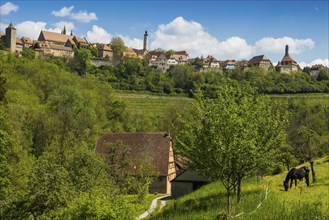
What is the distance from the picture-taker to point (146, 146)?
49.4m

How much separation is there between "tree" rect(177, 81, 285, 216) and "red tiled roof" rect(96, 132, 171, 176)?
3082 cm

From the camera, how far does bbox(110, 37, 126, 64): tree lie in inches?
6860

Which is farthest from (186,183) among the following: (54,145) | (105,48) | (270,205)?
(105,48)

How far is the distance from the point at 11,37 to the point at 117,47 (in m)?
48.5

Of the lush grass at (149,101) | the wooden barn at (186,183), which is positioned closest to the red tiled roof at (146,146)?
the wooden barn at (186,183)

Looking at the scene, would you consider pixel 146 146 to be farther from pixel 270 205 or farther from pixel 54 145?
pixel 270 205

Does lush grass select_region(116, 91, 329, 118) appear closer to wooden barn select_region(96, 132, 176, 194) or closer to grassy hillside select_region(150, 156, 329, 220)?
wooden barn select_region(96, 132, 176, 194)

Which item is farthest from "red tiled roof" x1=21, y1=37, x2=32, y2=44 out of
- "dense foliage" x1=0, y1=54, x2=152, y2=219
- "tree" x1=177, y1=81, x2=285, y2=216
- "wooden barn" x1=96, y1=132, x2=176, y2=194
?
"tree" x1=177, y1=81, x2=285, y2=216

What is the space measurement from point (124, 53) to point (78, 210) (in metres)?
180

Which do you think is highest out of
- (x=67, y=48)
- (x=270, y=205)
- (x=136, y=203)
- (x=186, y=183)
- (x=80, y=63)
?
(x=67, y=48)

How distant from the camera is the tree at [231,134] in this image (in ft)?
49.9

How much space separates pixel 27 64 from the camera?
234 ft

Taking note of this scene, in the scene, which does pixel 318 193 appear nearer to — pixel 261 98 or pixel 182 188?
pixel 261 98

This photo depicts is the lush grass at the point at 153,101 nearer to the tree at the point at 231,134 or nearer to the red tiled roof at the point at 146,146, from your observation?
the red tiled roof at the point at 146,146
